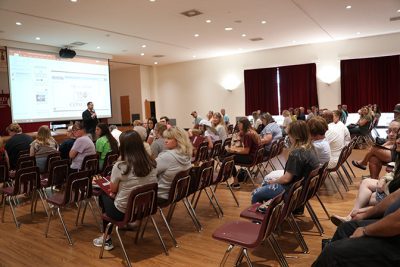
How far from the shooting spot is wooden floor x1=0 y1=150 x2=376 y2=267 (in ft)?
11.2

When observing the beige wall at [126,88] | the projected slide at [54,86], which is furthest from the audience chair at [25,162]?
the beige wall at [126,88]

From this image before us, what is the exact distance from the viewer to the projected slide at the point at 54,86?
10.8 m

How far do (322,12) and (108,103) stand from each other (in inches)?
347

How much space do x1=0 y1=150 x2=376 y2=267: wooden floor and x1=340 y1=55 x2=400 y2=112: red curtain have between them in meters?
9.57

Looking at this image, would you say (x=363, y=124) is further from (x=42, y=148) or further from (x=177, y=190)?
(x=42, y=148)

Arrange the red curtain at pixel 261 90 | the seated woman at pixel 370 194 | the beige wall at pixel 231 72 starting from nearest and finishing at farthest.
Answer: the seated woman at pixel 370 194 → the beige wall at pixel 231 72 → the red curtain at pixel 261 90

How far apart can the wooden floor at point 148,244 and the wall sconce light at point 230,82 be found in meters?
11.5

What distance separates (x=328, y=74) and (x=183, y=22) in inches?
289

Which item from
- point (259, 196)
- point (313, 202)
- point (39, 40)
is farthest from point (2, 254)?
point (39, 40)

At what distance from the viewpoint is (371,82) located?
13227mm

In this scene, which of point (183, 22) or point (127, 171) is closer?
point (127, 171)

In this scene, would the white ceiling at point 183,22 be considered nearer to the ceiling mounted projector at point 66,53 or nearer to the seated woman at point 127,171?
the ceiling mounted projector at point 66,53

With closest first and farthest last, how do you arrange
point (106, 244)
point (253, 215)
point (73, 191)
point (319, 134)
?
point (253, 215), point (106, 244), point (73, 191), point (319, 134)

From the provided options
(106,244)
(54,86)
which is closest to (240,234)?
(106,244)
